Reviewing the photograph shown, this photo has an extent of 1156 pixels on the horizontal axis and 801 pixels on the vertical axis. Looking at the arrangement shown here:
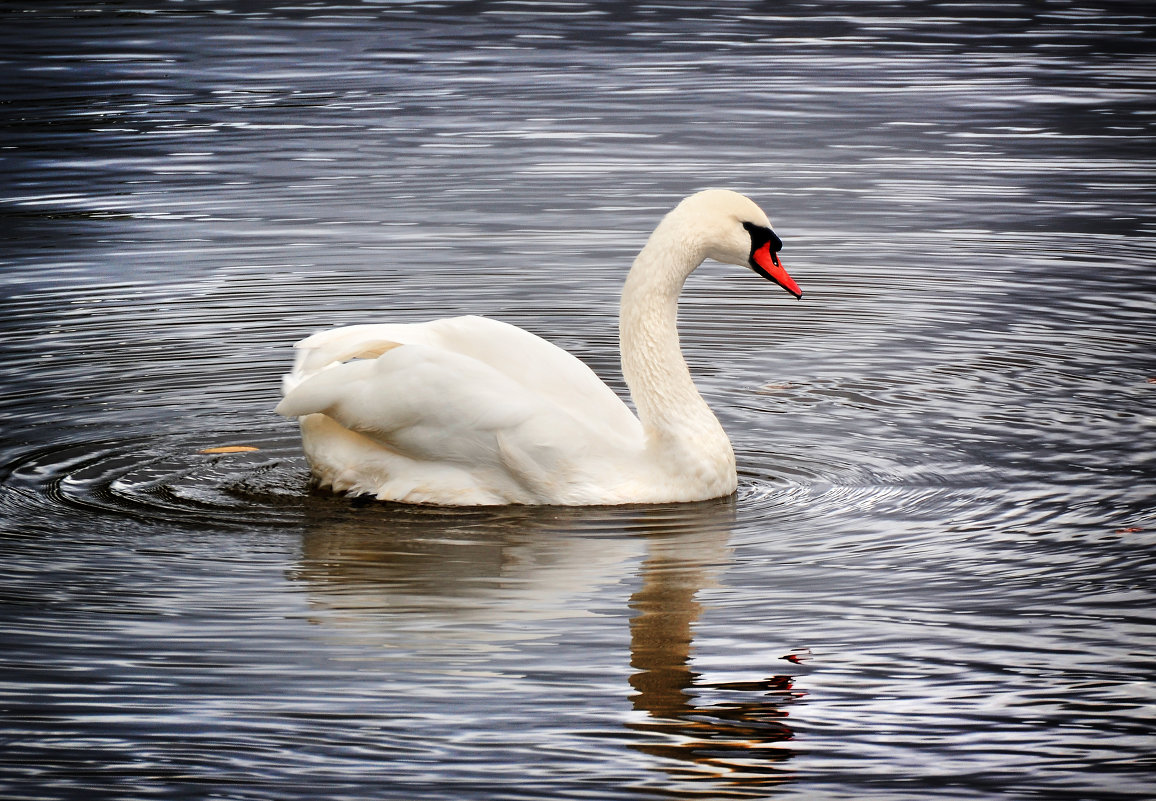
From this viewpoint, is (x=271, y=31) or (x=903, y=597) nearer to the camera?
(x=903, y=597)

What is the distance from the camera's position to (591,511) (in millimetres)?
8797

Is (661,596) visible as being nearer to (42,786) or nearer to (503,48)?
(42,786)

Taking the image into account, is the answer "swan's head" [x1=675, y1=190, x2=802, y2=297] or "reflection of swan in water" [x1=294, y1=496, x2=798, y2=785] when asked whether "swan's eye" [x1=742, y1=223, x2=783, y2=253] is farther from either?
"reflection of swan in water" [x1=294, y1=496, x2=798, y2=785]

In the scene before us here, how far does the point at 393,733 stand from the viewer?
6070mm

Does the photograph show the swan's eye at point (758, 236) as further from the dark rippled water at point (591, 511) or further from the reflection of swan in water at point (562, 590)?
the reflection of swan in water at point (562, 590)

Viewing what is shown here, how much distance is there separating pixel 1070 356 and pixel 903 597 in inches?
169

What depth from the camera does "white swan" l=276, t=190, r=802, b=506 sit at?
8773 mm

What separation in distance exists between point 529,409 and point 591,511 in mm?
527

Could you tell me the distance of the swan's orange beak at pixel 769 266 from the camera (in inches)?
361

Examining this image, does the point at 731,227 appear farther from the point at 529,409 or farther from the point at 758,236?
the point at 529,409

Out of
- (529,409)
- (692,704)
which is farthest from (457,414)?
(692,704)

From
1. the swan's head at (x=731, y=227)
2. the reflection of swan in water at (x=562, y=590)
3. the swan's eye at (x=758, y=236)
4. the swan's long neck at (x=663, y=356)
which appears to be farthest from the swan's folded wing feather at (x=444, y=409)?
the swan's eye at (x=758, y=236)

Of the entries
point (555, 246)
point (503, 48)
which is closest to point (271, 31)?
point (503, 48)

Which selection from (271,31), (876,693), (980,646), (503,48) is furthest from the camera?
(271,31)
